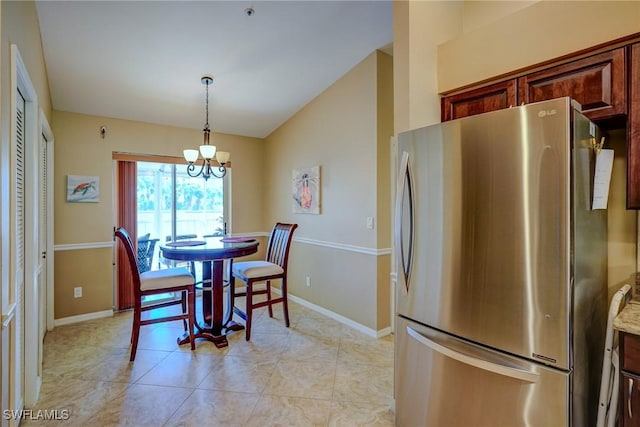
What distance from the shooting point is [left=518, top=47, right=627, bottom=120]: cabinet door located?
1362 mm

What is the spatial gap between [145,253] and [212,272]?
1.60 meters

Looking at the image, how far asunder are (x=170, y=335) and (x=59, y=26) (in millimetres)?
2770

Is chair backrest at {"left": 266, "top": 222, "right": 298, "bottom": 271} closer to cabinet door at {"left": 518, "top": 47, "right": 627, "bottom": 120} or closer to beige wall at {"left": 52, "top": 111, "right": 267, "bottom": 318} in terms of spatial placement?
beige wall at {"left": 52, "top": 111, "right": 267, "bottom": 318}

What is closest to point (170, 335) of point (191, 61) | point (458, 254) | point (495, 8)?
point (191, 61)

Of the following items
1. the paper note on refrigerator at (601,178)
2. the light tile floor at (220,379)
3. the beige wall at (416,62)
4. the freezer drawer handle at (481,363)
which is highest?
the beige wall at (416,62)

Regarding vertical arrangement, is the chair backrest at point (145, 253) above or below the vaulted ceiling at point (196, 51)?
below

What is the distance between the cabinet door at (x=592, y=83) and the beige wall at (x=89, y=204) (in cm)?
397

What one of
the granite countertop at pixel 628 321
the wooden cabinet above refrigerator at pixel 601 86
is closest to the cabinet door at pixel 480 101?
the wooden cabinet above refrigerator at pixel 601 86

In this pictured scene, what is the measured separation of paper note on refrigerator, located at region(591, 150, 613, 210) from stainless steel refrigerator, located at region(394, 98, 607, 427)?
0.04 meters

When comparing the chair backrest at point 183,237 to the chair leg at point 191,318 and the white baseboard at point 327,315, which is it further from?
the chair leg at point 191,318

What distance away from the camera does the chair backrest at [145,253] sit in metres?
4.15

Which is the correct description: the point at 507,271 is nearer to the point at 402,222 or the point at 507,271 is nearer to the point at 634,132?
the point at 402,222

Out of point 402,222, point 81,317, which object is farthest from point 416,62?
point 81,317

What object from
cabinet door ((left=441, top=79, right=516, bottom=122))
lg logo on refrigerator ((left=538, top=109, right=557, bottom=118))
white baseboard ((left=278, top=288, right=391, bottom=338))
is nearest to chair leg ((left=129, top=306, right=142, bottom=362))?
white baseboard ((left=278, top=288, right=391, bottom=338))
